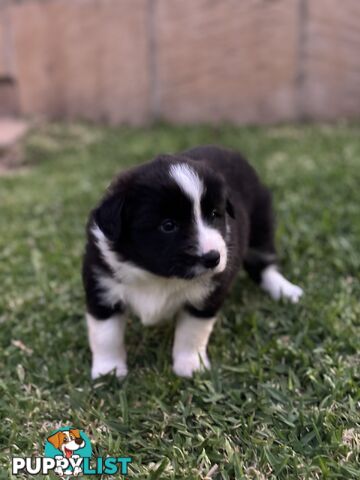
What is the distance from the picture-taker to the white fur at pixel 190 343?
2.77 metres

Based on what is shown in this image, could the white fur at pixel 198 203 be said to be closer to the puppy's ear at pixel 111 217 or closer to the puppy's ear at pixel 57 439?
the puppy's ear at pixel 111 217

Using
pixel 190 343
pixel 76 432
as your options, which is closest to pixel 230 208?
pixel 190 343

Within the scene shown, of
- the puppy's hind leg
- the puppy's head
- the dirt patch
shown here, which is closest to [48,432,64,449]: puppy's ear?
the puppy's head

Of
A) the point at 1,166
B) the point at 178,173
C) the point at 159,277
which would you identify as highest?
the point at 178,173

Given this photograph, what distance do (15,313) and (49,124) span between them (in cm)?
565

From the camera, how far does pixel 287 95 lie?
26.3ft

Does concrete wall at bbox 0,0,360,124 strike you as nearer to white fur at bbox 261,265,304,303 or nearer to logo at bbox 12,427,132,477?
white fur at bbox 261,265,304,303

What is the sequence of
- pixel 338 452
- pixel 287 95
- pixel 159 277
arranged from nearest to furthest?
pixel 338 452
pixel 159 277
pixel 287 95

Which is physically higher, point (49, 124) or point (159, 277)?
point (159, 277)

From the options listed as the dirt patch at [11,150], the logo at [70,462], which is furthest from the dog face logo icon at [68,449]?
the dirt patch at [11,150]

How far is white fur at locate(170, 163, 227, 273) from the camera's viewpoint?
2279 millimetres

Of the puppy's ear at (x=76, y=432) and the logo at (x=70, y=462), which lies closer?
the logo at (x=70, y=462)

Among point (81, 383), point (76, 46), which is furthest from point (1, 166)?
point (81, 383)

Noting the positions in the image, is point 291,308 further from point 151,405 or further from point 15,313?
point 15,313
